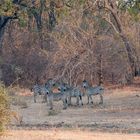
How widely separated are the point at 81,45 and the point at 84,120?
51.8ft

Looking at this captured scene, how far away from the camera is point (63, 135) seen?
1709 centimetres

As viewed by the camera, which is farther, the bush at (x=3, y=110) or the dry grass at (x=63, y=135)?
the dry grass at (x=63, y=135)

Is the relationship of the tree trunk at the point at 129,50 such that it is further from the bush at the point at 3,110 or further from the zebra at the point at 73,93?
the bush at the point at 3,110

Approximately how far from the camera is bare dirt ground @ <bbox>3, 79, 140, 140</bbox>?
57.0ft

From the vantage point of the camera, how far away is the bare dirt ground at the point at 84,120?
1736cm

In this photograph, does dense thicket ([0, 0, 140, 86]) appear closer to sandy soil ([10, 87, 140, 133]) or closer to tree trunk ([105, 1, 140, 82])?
tree trunk ([105, 1, 140, 82])

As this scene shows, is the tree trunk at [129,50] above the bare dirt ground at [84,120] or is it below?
above

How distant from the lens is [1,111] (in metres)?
15.9

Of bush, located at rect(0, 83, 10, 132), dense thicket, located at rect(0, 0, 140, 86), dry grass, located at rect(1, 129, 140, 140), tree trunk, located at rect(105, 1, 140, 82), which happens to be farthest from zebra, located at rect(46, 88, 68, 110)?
bush, located at rect(0, 83, 10, 132)

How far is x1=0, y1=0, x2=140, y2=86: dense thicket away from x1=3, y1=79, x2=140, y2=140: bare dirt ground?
5.10 metres

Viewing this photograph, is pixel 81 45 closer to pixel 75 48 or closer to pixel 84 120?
pixel 75 48

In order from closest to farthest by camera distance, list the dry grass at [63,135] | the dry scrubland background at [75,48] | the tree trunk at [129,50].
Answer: the dry grass at [63,135]
the dry scrubland background at [75,48]
the tree trunk at [129,50]

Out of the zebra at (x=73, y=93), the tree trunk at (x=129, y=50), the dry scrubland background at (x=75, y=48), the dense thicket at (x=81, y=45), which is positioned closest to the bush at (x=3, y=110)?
the dry scrubland background at (x=75, y=48)

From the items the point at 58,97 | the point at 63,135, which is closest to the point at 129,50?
the point at 58,97
